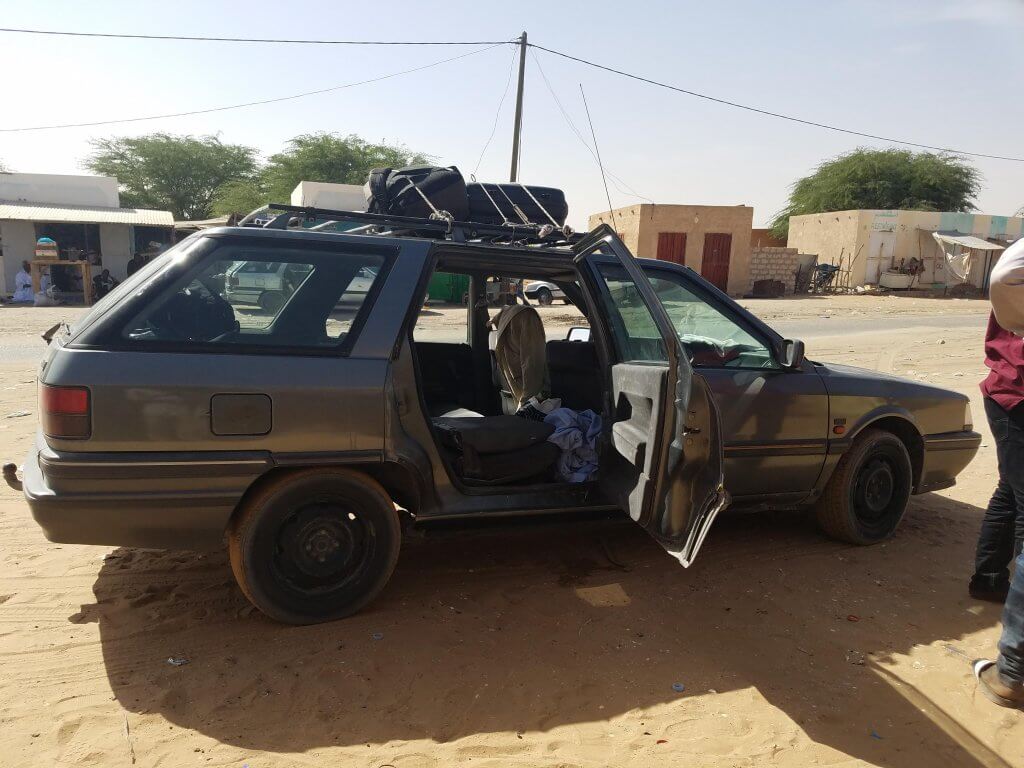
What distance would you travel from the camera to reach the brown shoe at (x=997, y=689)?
294cm

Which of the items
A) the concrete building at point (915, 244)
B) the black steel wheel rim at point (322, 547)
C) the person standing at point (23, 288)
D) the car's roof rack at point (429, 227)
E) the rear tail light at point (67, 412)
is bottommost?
the person standing at point (23, 288)

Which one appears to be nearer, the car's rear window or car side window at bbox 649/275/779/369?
the car's rear window

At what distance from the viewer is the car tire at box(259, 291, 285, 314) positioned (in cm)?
334

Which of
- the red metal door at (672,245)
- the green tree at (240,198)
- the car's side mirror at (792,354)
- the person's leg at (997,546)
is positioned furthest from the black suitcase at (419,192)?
the green tree at (240,198)

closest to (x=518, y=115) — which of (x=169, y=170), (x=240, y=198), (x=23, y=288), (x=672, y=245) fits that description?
(x=672, y=245)

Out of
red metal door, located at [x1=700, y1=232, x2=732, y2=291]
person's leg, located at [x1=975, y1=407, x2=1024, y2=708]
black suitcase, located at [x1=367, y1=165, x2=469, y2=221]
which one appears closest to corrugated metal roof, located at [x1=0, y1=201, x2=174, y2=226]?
red metal door, located at [x1=700, y1=232, x2=732, y2=291]

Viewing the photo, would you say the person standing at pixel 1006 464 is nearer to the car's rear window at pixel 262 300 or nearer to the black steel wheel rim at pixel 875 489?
the black steel wheel rim at pixel 875 489

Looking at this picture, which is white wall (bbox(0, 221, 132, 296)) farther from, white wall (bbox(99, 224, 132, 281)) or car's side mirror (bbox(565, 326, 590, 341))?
car's side mirror (bbox(565, 326, 590, 341))

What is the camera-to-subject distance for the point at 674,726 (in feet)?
8.96

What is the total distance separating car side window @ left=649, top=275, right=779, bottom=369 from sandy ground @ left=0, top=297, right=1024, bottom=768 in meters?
1.15

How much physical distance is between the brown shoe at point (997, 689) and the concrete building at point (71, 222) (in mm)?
25917

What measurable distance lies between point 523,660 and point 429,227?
2.16 metres

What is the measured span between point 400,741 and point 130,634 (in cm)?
145

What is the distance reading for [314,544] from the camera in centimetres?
328
